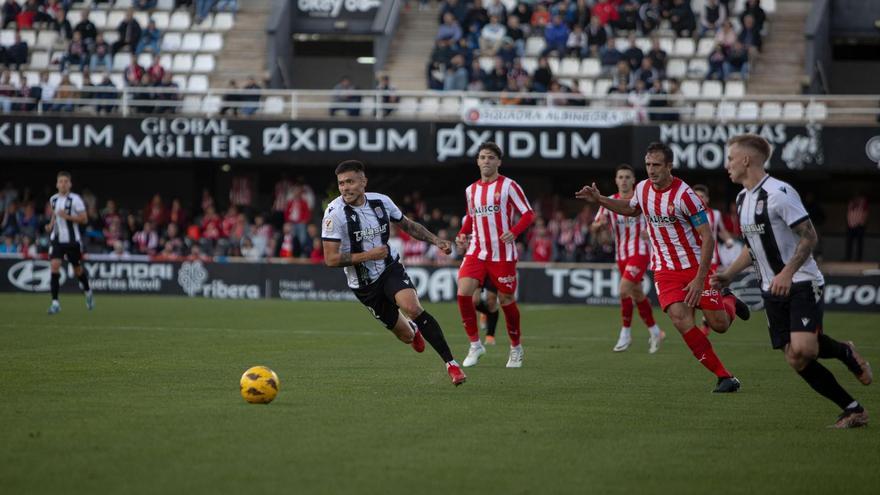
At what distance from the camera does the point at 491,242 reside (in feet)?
46.0

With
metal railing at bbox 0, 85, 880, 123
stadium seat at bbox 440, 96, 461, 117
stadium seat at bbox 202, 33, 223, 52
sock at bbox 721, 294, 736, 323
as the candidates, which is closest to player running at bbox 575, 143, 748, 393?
sock at bbox 721, 294, 736, 323

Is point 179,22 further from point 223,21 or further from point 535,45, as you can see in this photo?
point 535,45

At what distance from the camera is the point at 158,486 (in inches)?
254

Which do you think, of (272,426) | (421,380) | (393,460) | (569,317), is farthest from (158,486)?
(569,317)

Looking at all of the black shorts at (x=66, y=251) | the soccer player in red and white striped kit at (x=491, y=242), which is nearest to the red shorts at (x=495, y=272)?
the soccer player in red and white striped kit at (x=491, y=242)

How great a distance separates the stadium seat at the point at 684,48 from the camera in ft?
110

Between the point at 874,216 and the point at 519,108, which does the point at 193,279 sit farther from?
the point at 874,216

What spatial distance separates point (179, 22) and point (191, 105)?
5.59 metres

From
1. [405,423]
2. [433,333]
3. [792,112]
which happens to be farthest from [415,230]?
[792,112]

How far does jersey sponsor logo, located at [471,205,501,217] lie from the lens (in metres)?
14.1

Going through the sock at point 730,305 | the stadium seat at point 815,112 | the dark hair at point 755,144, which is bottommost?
the sock at point 730,305

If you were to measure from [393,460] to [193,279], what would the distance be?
23683mm

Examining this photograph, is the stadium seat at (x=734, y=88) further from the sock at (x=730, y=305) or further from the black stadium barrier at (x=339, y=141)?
the sock at (x=730, y=305)

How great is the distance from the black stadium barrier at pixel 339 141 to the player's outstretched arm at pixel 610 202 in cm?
1868
